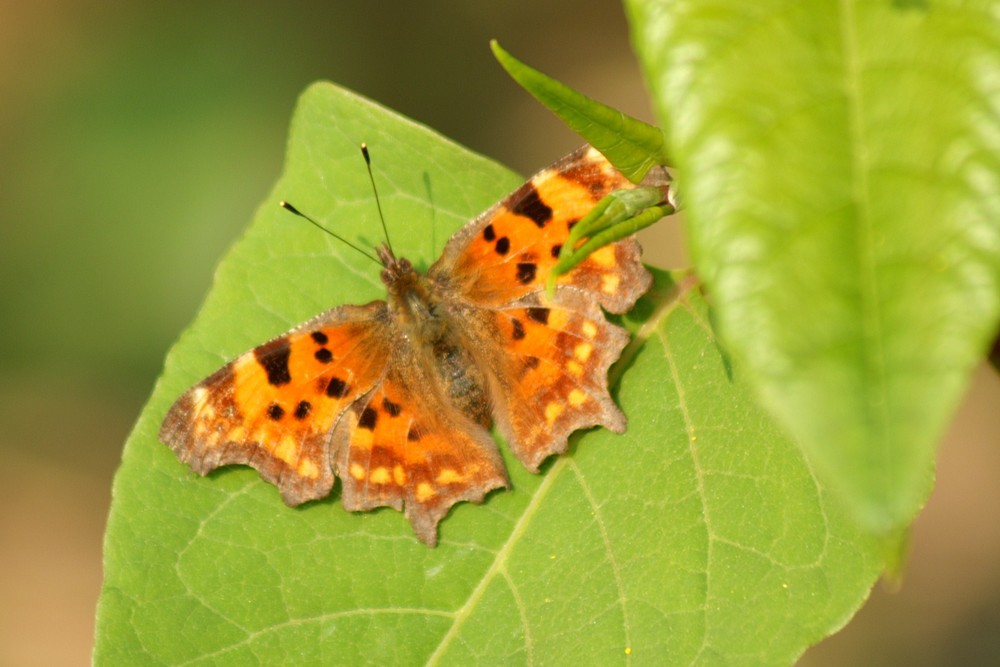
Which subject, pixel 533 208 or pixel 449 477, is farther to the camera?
pixel 533 208

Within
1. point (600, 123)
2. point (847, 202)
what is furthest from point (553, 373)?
point (847, 202)

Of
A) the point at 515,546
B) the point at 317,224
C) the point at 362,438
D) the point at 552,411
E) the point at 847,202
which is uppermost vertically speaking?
the point at 317,224

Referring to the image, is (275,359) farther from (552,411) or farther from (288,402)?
(552,411)

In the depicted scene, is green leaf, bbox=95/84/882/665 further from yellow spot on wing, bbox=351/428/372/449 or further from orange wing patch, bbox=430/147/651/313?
yellow spot on wing, bbox=351/428/372/449

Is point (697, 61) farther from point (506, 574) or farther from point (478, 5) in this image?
point (478, 5)

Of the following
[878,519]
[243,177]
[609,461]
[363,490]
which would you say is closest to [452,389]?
[363,490]

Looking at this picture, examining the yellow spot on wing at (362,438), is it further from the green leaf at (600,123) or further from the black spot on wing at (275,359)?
the green leaf at (600,123)

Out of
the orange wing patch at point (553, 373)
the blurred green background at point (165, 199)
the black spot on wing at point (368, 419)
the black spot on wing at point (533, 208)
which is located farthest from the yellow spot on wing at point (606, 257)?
the blurred green background at point (165, 199)
